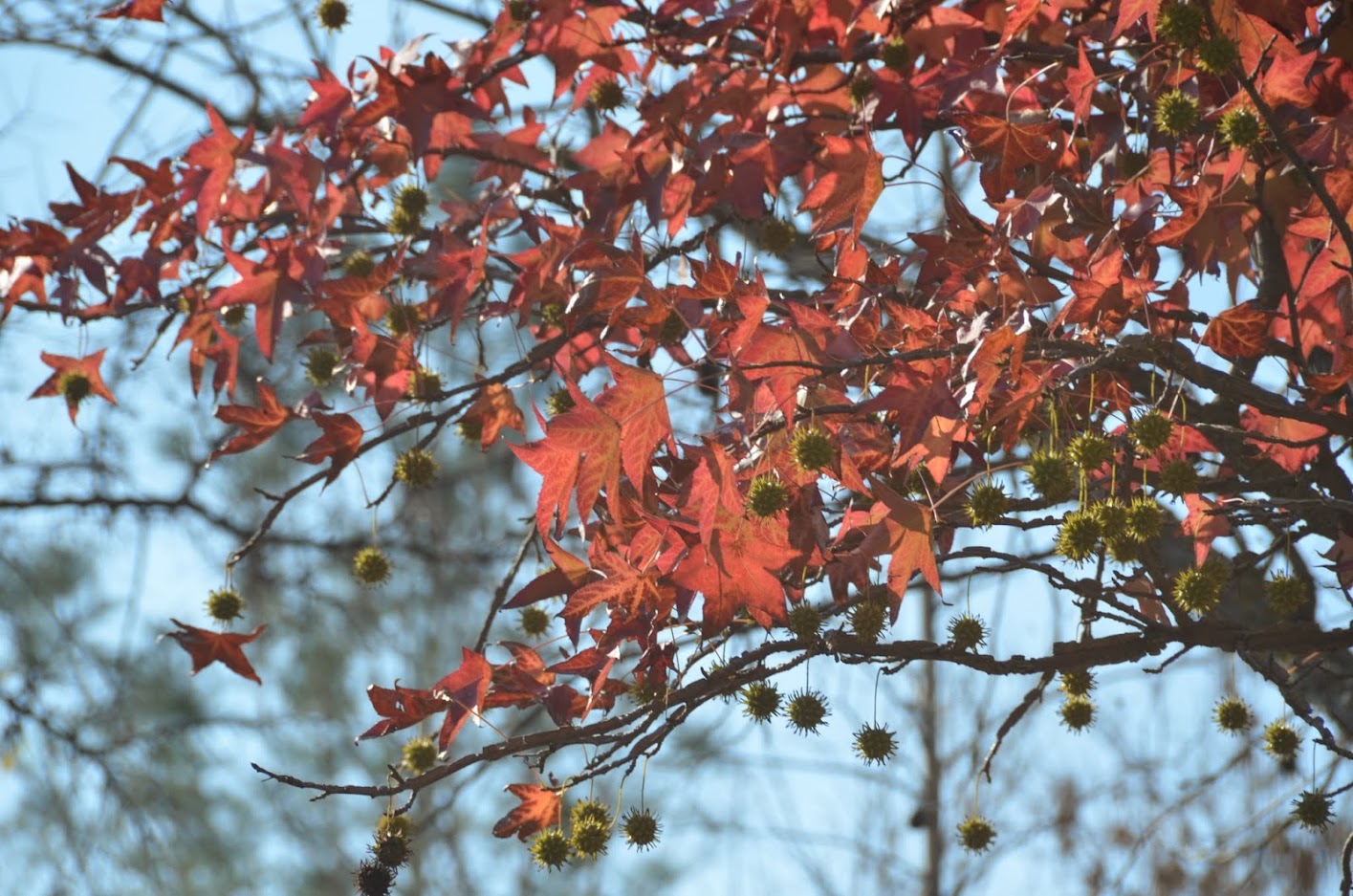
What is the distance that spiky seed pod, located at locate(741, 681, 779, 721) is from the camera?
1.68 m

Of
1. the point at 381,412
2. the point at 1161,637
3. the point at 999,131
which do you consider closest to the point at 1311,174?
the point at 999,131

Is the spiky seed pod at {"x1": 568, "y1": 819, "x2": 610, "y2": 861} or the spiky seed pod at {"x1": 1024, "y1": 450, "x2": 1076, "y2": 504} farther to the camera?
the spiky seed pod at {"x1": 568, "y1": 819, "x2": 610, "y2": 861}

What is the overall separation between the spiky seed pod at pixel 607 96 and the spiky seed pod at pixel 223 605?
94 cm

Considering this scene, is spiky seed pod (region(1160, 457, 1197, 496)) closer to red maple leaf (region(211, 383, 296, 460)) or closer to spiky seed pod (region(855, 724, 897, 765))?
spiky seed pod (region(855, 724, 897, 765))

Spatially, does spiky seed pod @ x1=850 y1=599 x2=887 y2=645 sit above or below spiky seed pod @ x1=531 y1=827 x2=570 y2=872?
above

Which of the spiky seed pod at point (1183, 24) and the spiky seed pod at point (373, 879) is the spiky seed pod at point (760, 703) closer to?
the spiky seed pod at point (373, 879)

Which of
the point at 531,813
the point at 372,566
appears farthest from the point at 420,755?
the point at 531,813

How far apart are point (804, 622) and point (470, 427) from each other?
0.81 meters

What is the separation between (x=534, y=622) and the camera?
6.67ft

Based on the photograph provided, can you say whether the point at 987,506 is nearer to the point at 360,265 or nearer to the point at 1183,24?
the point at 1183,24

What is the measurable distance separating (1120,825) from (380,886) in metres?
4.21

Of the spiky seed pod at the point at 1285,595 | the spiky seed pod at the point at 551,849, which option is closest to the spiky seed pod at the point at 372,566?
the spiky seed pod at the point at 551,849

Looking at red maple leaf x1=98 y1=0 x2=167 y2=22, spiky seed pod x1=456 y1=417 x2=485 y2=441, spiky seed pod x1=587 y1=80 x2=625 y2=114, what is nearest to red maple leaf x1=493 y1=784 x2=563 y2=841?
spiky seed pod x1=456 y1=417 x2=485 y2=441

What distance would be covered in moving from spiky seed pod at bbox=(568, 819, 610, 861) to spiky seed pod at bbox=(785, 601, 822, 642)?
1.01 ft
